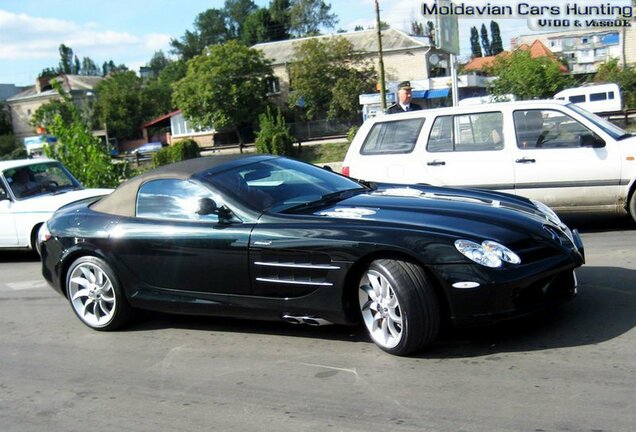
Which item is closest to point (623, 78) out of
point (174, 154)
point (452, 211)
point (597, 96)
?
point (597, 96)

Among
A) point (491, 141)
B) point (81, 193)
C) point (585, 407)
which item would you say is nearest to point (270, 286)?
point (585, 407)

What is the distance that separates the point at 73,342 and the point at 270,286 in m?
2.04

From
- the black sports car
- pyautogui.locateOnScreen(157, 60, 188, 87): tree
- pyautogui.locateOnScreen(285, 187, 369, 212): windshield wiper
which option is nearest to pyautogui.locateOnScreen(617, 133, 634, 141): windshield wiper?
the black sports car

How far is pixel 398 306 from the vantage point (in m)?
4.50

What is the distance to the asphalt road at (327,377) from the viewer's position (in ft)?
12.3

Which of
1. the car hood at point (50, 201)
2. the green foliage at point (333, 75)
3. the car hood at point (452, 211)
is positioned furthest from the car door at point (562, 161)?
the green foliage at point (333, 75)

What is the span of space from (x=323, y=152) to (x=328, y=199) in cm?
3651

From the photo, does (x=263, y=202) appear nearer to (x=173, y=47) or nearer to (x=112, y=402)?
(x=112, y=402)

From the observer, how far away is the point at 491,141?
876cm

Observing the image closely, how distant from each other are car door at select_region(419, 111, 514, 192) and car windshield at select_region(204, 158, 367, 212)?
3.02 meters

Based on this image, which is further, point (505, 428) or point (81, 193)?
point (81, 193)

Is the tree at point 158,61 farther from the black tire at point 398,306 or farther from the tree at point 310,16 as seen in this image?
the black tire at point 398,306

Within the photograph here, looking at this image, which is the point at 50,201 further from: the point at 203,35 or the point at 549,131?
the point at 203,35

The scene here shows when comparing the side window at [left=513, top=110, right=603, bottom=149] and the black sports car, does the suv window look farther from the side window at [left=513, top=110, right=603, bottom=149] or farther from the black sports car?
the black sports car
